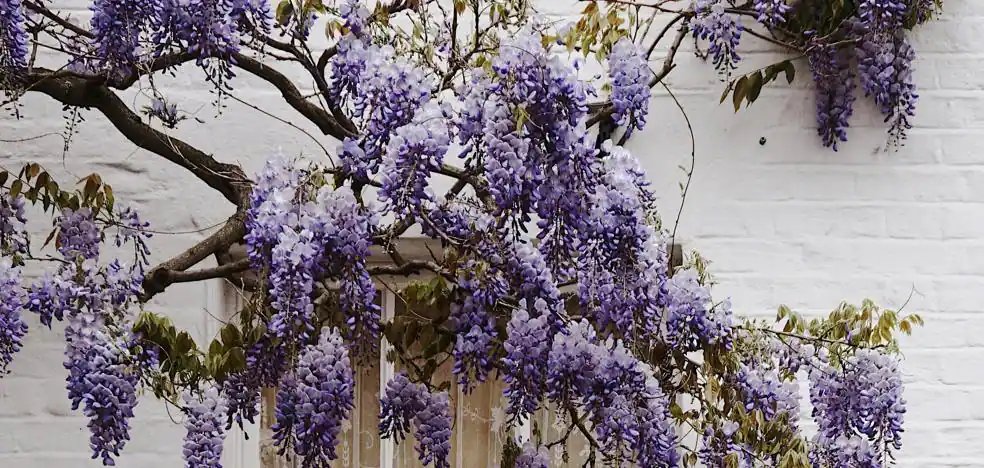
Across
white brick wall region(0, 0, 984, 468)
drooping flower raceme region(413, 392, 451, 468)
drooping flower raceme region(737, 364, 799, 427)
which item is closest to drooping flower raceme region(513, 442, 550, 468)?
drooping flower raceme region(413, 392, 451, 468)

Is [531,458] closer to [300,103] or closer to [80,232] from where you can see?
[300,103]

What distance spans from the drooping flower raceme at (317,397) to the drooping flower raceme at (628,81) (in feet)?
2.09

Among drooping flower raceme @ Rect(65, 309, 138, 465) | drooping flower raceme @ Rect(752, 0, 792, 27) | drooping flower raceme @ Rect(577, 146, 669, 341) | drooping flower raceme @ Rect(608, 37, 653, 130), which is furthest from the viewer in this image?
drooping flower raceme @ Rect(752, 0, 792, 27)

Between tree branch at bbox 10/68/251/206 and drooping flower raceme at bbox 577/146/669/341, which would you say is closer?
drooping flower raceme at bbox 577/146/669/341

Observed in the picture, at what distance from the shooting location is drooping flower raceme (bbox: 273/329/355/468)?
1.92 m

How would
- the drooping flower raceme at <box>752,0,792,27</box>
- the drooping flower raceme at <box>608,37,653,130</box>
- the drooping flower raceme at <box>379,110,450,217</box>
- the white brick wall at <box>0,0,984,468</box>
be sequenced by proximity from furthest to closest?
1. the white brick wall at <box>0,0,984,468</box>
2. the drooping flower raceme at <box>752,0,792,27</box>
3. the drooping flower raceme at <box>608,37,653,130</box>
4. the drooping flower raceme at <box>379,110,450,217</box>

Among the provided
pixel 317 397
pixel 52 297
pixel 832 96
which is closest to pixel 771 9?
pixel 832 96

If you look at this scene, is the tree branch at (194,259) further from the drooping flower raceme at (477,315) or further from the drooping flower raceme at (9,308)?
the drooping flower raceme at (477,315)

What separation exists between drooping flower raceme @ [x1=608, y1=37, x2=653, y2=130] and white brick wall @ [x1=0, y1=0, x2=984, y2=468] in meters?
0.55

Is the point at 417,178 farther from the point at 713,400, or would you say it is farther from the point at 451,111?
the point at 713,400

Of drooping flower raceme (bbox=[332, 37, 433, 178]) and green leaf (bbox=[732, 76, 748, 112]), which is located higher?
green leaf (bbox=[732, 76, 748, 112])

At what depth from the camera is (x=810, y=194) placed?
2693mm

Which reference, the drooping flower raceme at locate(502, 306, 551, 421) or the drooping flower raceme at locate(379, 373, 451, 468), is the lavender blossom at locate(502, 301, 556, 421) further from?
the drooping flower raceme at locate(379, 373, 451, 468)

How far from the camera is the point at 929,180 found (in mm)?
2707
